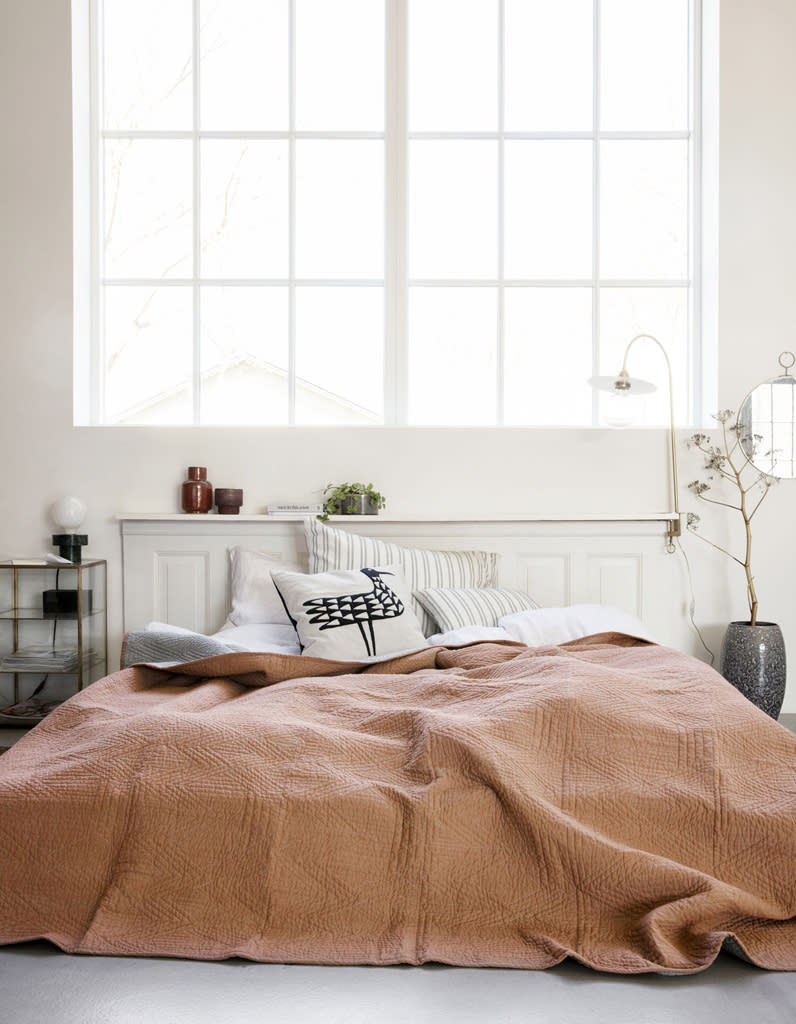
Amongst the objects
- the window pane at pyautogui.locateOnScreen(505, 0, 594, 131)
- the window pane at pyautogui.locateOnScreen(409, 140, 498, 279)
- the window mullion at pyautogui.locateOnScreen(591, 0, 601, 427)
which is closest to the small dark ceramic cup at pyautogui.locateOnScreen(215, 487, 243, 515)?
the window pane at pyautogui.locateOnScreen(409, 140, 498, 279)

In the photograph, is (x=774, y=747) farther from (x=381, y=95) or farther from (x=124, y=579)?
(x=381, y=95)

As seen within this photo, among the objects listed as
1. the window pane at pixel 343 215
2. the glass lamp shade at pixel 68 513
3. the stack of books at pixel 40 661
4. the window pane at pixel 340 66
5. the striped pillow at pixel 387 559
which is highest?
the window pane at pixel 340 66

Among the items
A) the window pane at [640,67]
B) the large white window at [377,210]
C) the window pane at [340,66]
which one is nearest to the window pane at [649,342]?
the large white window at [377,210]

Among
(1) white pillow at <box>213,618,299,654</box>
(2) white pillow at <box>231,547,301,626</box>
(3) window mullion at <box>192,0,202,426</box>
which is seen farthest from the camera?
(3) window mullion at <box>192,0,202,426</box>

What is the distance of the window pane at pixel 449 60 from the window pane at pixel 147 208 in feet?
3.64

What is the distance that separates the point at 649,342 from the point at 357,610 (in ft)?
6.76

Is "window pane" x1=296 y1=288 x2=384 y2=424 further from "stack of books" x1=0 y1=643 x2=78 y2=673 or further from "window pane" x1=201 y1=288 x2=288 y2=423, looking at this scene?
"stack of books" x1=0 y1=643 x2=78 y2=673

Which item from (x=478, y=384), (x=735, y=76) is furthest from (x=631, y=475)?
(x=735, y=76)

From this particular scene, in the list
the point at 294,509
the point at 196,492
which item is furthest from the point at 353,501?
the point at 196,492

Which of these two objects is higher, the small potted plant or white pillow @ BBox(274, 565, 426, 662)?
the small potted plant

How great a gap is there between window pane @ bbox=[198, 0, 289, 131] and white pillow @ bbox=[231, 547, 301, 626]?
1982mm

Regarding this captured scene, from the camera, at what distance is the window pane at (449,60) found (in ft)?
13.0

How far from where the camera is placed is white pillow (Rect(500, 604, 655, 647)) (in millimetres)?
3057

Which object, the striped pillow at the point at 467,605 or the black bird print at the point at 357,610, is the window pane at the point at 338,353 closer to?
the striped pillow at the point at 467,605
